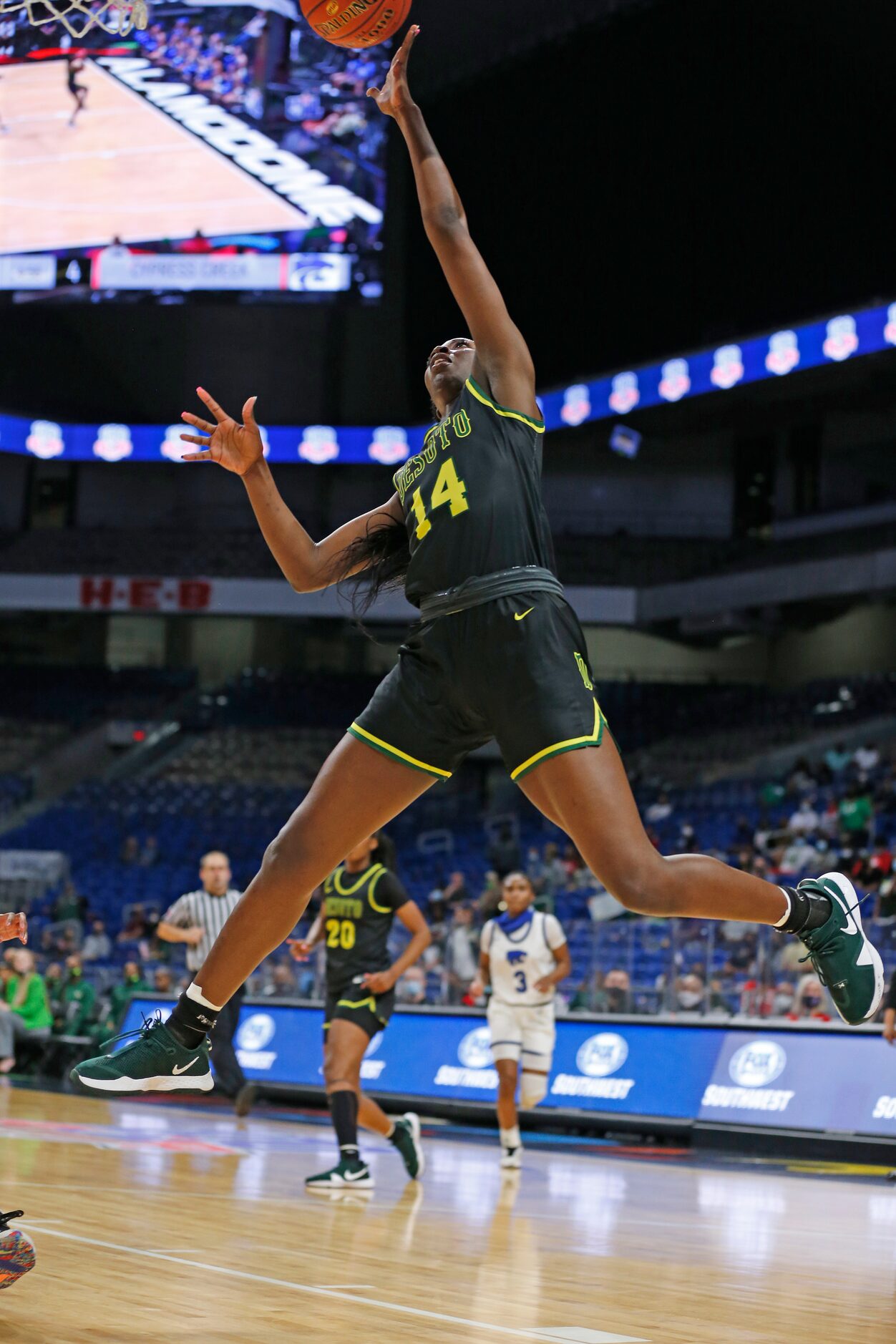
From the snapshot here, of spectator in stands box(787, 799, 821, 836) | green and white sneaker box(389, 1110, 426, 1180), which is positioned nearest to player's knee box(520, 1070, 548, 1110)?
green and white sneaker box(389, 1110, 426, 1180)

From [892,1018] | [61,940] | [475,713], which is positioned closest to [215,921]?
[892,1018]

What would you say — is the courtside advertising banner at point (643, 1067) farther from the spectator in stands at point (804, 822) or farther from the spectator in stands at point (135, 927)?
the spectator in stands at point (804, 822)

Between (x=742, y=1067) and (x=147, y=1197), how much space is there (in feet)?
23.0

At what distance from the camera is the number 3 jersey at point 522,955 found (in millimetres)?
11578

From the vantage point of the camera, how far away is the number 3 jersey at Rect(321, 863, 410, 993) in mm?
9523

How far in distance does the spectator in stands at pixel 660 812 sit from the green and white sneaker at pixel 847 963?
20810mm

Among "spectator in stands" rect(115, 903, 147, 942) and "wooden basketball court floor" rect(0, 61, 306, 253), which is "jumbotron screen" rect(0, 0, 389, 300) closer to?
"wooden basketball court floor" rect(0, 61, 306, 253)

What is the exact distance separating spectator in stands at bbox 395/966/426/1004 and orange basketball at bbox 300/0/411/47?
461 inches

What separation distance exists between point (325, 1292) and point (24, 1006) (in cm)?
1480

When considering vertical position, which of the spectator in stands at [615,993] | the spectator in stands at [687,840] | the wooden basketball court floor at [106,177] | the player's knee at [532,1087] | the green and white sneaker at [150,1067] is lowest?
the player's knee at [532,1087]

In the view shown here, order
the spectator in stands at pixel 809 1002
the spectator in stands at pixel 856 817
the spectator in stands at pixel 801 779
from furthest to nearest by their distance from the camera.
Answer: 1. the spectator in stands at pixel 801 779
2. the spectator in stands at pixel 856 817
3. the spectator in stands at pixel 809 1002

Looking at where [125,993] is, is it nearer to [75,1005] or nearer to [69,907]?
[75,1005]

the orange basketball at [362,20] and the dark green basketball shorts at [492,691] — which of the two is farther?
the orange basketball at [362,20]

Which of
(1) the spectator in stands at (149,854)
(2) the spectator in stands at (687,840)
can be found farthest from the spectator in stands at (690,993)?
(1) the spectator in stands at (149,854)
